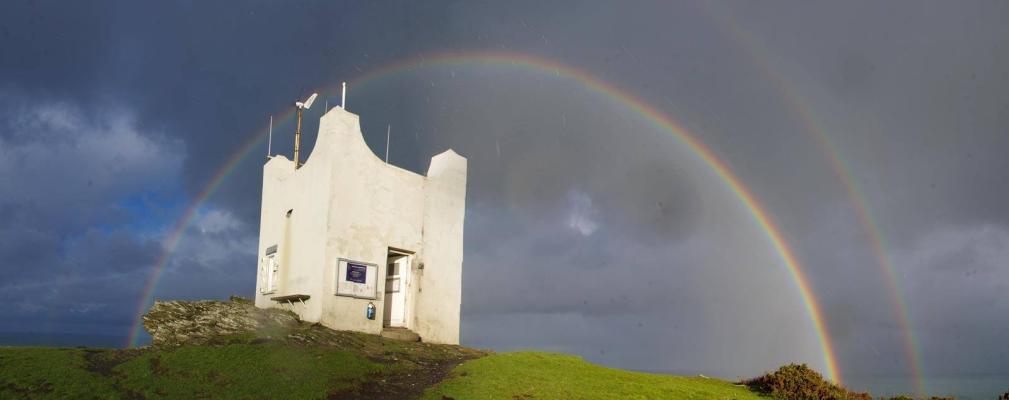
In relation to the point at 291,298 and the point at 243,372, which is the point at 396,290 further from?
the point at 243,372

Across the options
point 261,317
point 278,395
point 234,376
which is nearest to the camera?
point 278,395

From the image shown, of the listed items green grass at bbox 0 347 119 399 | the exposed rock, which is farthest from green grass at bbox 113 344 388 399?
the exposed rock

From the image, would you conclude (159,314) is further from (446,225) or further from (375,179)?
(446,225)

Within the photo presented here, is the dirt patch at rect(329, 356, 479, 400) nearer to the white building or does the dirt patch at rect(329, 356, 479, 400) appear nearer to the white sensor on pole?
the white building

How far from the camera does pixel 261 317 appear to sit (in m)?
26.4

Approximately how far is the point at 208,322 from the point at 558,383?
12.8 metres

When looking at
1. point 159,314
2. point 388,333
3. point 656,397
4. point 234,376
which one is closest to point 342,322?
point 388,333

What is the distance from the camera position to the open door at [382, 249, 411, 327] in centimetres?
3123

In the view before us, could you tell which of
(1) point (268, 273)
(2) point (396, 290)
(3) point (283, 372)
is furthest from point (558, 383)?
(1) point (268, 273)

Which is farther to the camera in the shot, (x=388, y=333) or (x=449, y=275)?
(x=449, y=275)

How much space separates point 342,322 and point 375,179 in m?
6.16

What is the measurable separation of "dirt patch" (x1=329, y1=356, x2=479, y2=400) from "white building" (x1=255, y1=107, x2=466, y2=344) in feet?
20.1

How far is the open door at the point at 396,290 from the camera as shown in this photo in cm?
3123

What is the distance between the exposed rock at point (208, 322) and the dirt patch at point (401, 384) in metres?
5.08
